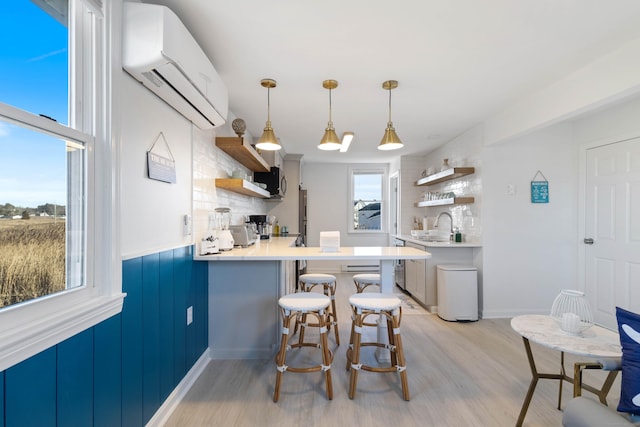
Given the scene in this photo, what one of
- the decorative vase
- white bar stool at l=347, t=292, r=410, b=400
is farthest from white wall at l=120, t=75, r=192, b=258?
the decorative vase

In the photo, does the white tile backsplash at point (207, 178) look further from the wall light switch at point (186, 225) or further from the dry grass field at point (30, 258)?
the dry grass field at point (30, 258)

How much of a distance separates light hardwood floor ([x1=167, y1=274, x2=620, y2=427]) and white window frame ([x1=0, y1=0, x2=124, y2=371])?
1.12 m

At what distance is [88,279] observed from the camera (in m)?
1.37

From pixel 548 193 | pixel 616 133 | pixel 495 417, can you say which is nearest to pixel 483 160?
pixel 548 193

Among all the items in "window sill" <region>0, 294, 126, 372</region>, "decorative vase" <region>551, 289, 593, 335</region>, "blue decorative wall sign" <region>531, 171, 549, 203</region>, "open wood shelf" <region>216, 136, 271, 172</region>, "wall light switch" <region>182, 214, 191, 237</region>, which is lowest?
"decorative vase" <region>551, 289, 593, 335</region>

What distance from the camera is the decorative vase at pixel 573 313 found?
168 cm

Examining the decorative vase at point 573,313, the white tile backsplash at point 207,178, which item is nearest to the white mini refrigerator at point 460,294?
the decorative vase at point 573,313

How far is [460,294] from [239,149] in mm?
3150

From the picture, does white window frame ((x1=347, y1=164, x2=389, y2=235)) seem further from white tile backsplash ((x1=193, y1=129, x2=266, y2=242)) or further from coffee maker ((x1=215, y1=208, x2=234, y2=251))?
coffee maker ((x1=215, y1=208, x2=234, y2=251))

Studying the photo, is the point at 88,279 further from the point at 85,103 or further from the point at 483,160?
the point at 483,160

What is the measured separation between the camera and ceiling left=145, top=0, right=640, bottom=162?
180cm

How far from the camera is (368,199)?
23.8ft

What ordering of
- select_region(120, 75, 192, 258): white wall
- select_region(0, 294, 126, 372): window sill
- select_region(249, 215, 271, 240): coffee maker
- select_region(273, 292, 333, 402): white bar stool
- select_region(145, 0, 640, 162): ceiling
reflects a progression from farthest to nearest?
1. select_region(249, 215, 271, 240): coffee maker
2. select_region(273, 292, 333, 402): white bar stool
3. select_region(145, 0, 640, 162): ceiling
4. select_region(120, 75, 192, 258): white wall
5. select_region(0, 294, 126, 372): window sill

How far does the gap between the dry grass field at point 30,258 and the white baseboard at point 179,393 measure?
3.73ft
